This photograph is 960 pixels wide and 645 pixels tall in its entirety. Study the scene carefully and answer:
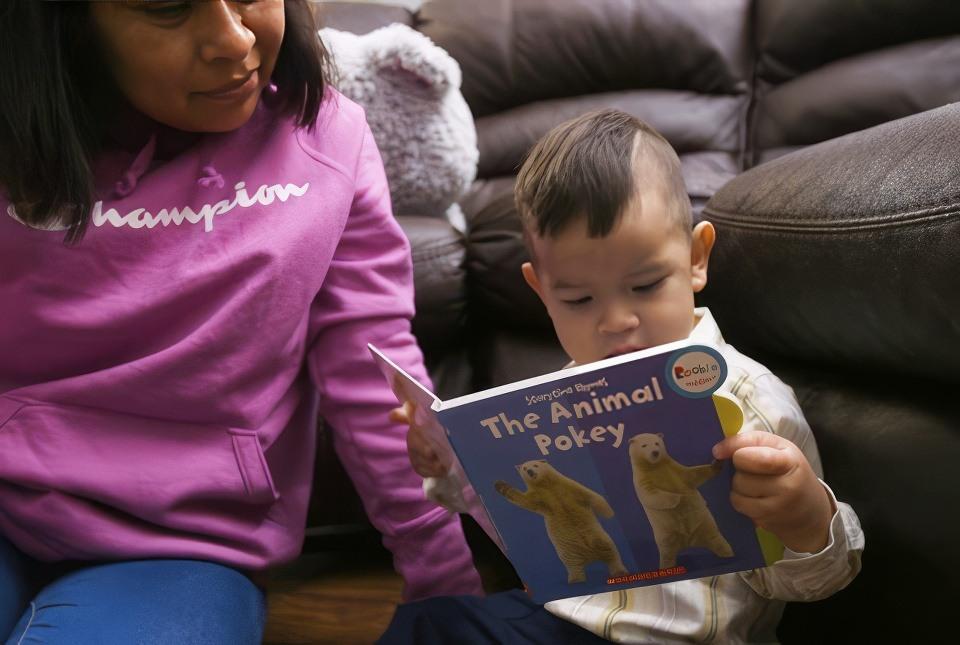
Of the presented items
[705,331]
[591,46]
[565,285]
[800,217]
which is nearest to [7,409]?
[565,285]

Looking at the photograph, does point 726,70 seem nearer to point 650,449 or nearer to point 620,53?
point 620,53

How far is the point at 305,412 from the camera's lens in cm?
106

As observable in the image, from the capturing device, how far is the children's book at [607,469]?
0.59 metres

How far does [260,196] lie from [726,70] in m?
1.47

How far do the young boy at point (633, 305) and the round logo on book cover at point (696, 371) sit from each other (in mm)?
160

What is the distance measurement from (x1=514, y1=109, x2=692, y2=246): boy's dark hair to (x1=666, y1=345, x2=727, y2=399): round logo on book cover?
0.20m

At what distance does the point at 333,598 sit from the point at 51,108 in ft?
2.79

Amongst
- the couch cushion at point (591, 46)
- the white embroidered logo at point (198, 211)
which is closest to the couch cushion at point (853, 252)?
the white embroidered logo at point (198, 211)

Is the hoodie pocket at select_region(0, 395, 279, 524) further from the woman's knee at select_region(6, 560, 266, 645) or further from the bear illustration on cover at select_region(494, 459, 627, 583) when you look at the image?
the bear illustration on cover at select_region(494, 459, 627, 583)

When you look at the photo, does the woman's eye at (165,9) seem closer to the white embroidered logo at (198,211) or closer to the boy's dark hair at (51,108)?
the boy's dark hair at (51,108)

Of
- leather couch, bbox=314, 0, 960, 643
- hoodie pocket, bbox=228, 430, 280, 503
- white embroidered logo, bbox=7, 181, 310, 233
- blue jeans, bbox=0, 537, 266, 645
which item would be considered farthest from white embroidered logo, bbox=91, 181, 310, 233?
leather couch, bbox=314, 0, 960, 643

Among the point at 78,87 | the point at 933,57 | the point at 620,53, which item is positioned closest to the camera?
the point at 78,87

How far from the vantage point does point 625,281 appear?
744 mm

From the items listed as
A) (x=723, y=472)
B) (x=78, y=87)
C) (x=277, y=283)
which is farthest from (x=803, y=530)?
(x=78, y=87)
